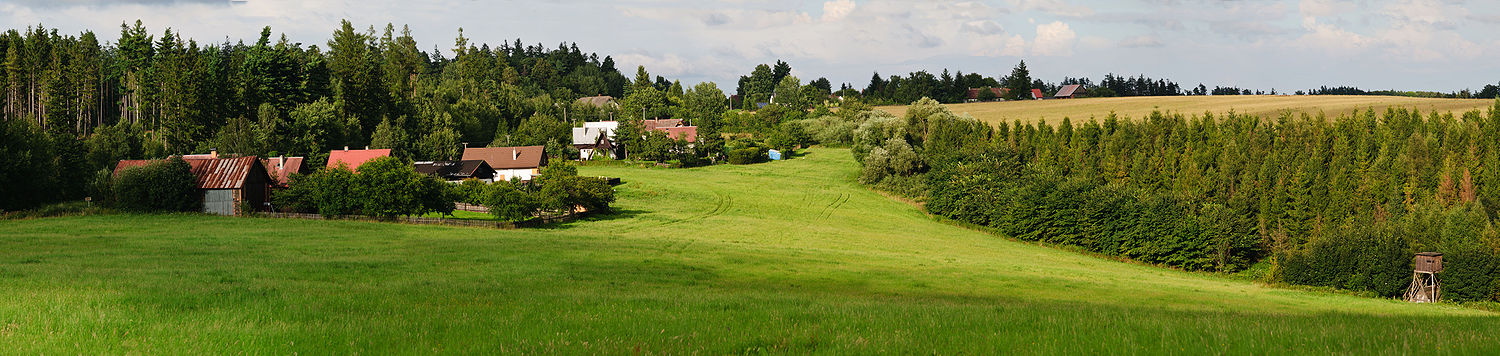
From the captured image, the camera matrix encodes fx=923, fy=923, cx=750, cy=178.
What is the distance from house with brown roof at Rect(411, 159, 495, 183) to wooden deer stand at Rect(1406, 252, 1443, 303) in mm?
77999

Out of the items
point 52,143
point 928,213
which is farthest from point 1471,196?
point 52,143

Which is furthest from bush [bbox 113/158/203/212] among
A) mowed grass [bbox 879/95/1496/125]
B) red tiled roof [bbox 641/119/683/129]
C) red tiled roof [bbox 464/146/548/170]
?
red tiled roof [bbox 641/119/683/129]

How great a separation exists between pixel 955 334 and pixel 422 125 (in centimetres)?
11756

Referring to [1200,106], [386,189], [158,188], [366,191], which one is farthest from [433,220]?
[1200,106]

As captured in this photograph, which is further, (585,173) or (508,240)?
(585,173)

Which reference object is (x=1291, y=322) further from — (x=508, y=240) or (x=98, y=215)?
(x=98, y=215)

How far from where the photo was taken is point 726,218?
75750mm

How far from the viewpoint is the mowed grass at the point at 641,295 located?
11531 mm

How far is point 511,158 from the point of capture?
109188 millimetres

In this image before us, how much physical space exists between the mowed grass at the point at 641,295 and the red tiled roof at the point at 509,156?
2934cm

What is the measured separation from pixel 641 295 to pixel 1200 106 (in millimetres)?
143922

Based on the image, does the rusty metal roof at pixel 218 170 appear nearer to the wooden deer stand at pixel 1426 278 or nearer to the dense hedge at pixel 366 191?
the dense hedge at pixel 366 191

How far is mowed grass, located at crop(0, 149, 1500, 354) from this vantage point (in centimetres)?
1153

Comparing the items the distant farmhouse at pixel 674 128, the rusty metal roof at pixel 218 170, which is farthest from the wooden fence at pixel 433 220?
the distant farmhouse at pixel 674 128
